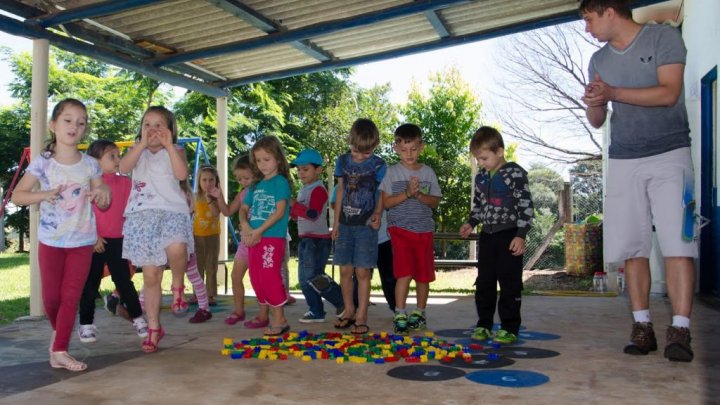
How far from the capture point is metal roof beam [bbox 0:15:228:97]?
19.6 feet

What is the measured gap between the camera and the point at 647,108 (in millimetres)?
3920

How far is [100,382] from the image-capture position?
345cm

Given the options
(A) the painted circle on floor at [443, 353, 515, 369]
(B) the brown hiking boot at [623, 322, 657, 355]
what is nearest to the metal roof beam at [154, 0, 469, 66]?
(B) the brown hiking boot at [623, 322, 657, 355]

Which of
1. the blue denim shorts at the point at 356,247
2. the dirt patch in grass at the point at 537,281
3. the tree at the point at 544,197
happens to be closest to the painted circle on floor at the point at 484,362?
the blue denim shorts at the point at 356,247

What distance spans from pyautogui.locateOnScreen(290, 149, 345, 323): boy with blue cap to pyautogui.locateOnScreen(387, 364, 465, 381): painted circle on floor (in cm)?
226

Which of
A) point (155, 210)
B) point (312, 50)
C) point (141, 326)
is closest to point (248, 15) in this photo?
point (312, 50)

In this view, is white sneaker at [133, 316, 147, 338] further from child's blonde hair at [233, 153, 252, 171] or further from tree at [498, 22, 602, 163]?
tree at [498, 22, 602, 163]

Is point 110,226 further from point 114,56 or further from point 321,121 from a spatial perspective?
point 321,121

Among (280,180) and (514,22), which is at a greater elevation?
(514,22)

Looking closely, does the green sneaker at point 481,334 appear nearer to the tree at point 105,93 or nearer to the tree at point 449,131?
the tree at point 449,131

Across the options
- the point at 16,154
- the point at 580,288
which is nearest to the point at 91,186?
the point at 580,288

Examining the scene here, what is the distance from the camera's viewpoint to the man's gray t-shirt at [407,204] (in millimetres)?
5172

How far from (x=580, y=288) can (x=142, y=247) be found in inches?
350

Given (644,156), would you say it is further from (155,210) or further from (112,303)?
(112,303)
